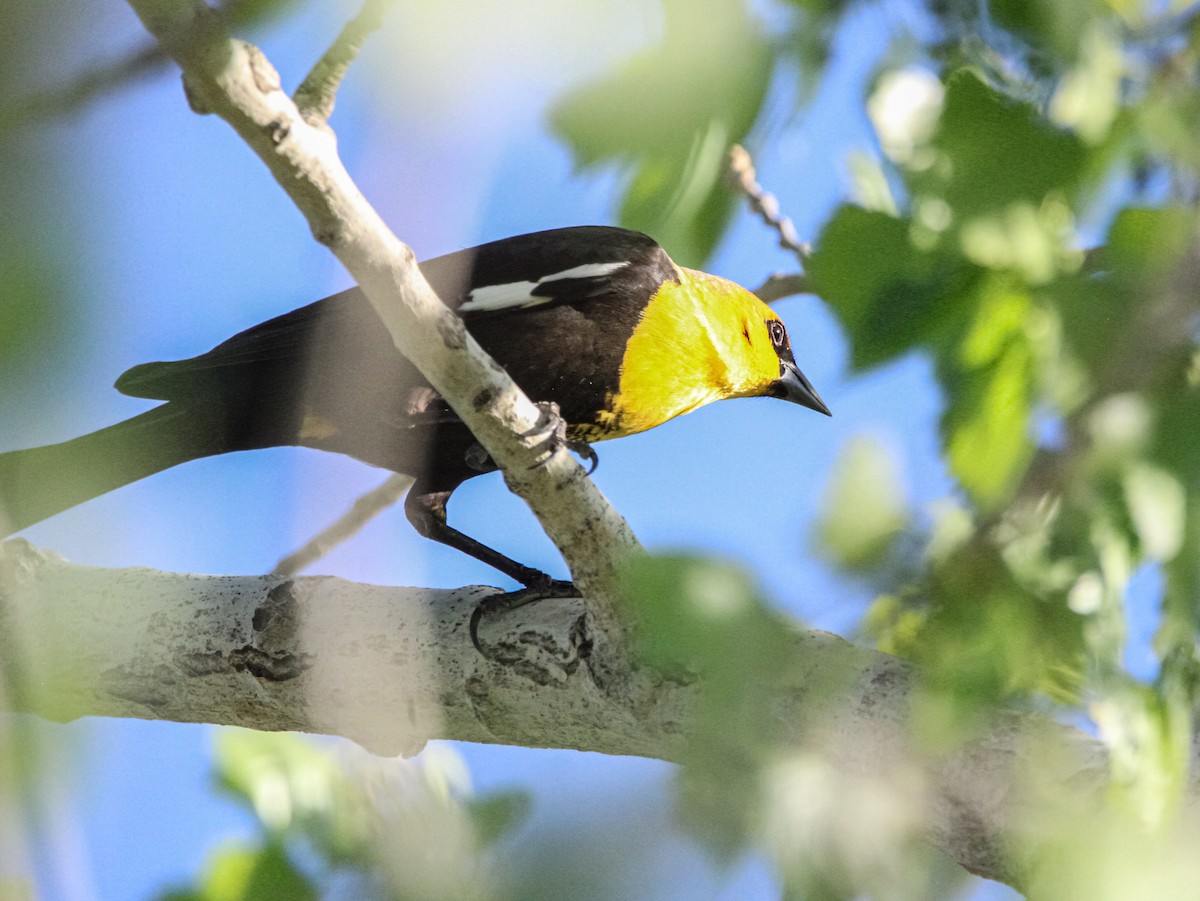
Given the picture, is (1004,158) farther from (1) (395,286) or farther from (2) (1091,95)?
(1) (395,286)

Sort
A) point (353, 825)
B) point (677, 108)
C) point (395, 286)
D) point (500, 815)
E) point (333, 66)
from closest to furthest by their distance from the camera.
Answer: point (677, 108)
point (333, 66)
point (395, 286)
point (500, 815)
point (353, 825)

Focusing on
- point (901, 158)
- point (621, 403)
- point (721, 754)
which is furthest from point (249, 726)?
point (901, 158)

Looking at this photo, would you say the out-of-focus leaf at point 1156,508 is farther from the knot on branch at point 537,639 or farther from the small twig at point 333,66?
the knot on branch at point 537,639

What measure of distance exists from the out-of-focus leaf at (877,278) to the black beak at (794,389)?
105 inches

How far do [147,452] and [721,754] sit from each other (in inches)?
76.8

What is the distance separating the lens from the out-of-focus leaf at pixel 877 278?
4.67 ft

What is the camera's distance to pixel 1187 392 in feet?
4.92

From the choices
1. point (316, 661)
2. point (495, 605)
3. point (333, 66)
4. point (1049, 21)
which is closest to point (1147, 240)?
point (1049, 21)

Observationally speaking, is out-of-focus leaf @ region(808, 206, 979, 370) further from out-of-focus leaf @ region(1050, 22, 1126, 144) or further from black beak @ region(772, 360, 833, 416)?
black beak @ region(772, 360, 833, 416)

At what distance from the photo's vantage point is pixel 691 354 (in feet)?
11.8

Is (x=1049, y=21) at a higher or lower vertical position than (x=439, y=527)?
higher

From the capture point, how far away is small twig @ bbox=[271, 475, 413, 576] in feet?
11.6

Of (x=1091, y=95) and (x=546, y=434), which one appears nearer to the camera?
(x=1091, y=95)

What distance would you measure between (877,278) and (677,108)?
587 millimetres
